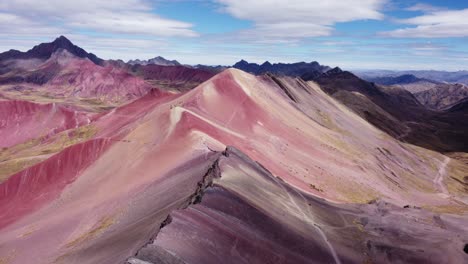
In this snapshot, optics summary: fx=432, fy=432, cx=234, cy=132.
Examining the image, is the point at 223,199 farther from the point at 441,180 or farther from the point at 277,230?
the point at 441,180

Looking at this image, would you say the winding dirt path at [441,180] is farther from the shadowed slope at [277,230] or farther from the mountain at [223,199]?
the shadowed slope at [277,230]

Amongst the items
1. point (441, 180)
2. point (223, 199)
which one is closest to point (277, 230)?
point (223, 199)

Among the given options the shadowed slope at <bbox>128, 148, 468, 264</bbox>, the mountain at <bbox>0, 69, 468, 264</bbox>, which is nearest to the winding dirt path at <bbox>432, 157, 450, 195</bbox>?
the mountain at <bbox>0, 69, 468, 264</bbox>

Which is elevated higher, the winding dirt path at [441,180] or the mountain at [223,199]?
the mountain at [223,199]

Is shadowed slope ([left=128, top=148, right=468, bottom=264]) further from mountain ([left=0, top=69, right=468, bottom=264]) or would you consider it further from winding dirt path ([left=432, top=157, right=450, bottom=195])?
winding dirt path ([left=432, top=157, right=450, bottom=195])

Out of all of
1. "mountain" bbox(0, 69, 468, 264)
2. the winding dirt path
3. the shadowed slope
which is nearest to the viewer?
the shadowed slope

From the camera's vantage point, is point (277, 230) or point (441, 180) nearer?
point (277, 230)

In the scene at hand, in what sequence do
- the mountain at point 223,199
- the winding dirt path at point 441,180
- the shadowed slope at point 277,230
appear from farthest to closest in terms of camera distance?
the winding dirt path at point 441,180 → the mountain at point 223,199 → the shadowed slope at point 277,230

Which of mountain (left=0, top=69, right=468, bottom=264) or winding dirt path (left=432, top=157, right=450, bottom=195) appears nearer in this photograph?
mountain (left=0, top=69, right=468, bottom=264)

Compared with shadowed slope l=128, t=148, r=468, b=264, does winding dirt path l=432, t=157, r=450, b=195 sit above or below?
below

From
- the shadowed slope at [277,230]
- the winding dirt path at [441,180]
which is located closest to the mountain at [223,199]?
the shadowed slope at [277,230]
